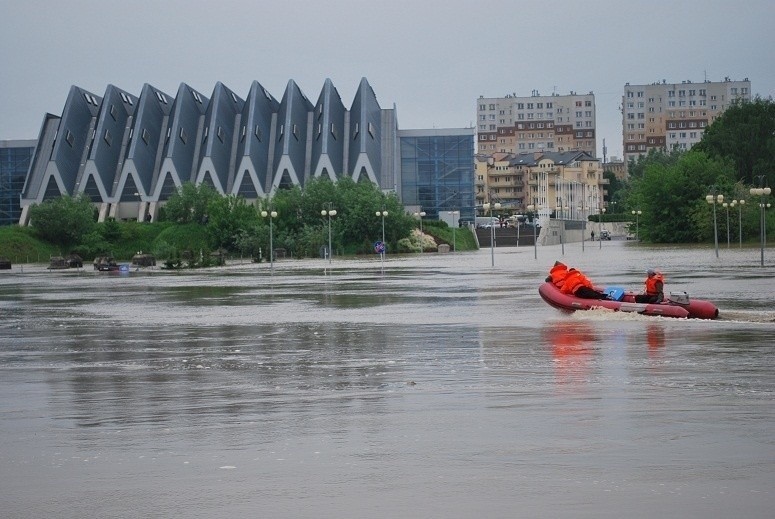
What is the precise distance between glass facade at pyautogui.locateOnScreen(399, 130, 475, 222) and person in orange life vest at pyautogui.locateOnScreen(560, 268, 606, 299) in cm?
9227

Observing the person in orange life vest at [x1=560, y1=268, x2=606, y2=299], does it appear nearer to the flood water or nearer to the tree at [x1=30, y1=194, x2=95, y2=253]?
the flood water

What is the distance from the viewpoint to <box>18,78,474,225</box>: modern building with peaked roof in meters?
108

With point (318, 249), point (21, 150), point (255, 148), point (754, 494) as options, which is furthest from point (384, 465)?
point (21, 150)

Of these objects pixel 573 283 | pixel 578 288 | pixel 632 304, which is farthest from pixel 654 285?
pixel 573 283

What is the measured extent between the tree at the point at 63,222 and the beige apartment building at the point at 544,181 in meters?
83.3

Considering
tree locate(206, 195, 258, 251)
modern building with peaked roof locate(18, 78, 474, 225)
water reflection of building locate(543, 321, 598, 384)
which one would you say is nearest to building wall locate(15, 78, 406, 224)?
modern building with peaked roof locate(18, 78, 474, 225)

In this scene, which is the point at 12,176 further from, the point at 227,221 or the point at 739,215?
the point at 739,215

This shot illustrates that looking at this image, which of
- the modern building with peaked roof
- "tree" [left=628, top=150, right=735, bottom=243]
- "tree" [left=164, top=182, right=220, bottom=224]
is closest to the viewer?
"tree" [left=628, top=150, right=735, bottom=243]

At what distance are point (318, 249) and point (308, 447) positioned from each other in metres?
70.3

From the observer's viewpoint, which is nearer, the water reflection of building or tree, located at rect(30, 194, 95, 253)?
the water reflection of building

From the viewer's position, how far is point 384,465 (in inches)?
288

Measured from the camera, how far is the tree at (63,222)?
8469 centimetres

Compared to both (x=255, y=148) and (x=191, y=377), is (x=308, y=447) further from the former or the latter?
(x=255, y=148)

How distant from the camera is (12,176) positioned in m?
116
